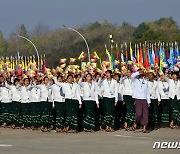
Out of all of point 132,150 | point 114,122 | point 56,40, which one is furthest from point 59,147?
point 56,40

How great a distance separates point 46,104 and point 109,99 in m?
2.30

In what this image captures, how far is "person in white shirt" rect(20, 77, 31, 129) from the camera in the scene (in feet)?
75.4

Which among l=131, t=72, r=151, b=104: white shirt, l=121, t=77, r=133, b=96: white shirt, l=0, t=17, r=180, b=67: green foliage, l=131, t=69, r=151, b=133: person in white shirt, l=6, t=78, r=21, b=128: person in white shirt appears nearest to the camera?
l=131, t=69, r=151, b=133: person in white shirt

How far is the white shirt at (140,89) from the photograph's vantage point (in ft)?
65.2

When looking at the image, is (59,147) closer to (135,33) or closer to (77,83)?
(77,83)

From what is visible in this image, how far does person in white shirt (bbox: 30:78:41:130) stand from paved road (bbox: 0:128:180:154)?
856mm

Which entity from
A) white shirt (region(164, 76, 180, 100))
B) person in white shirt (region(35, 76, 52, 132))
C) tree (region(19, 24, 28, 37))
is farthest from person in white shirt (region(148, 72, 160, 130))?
tree (region(19, 24, 28, 37))

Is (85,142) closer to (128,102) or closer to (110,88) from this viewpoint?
(110,88)

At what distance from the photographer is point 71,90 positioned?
20.5 meters

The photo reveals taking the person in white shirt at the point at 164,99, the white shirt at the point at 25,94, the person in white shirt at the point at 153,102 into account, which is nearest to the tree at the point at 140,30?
the white shirt at the point at 25,94

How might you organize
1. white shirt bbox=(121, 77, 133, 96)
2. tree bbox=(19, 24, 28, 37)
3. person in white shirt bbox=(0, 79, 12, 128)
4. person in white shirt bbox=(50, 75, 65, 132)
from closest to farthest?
person in white shirt bbox=(50, 75, 65, 132) → white shirt bbox=(121, 77, 133, 96) → person in white shirt bbox=(0, 79, 12, 128) → tree bbox=(19, 24, 28, 37)

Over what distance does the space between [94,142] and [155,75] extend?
19.3ft

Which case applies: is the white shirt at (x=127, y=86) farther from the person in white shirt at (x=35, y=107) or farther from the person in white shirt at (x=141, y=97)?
the person in white shirt at (x=35, y=107)

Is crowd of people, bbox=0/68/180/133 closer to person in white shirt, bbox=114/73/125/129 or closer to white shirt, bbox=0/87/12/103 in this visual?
person in white shirt, bbox=114/73/125/129
